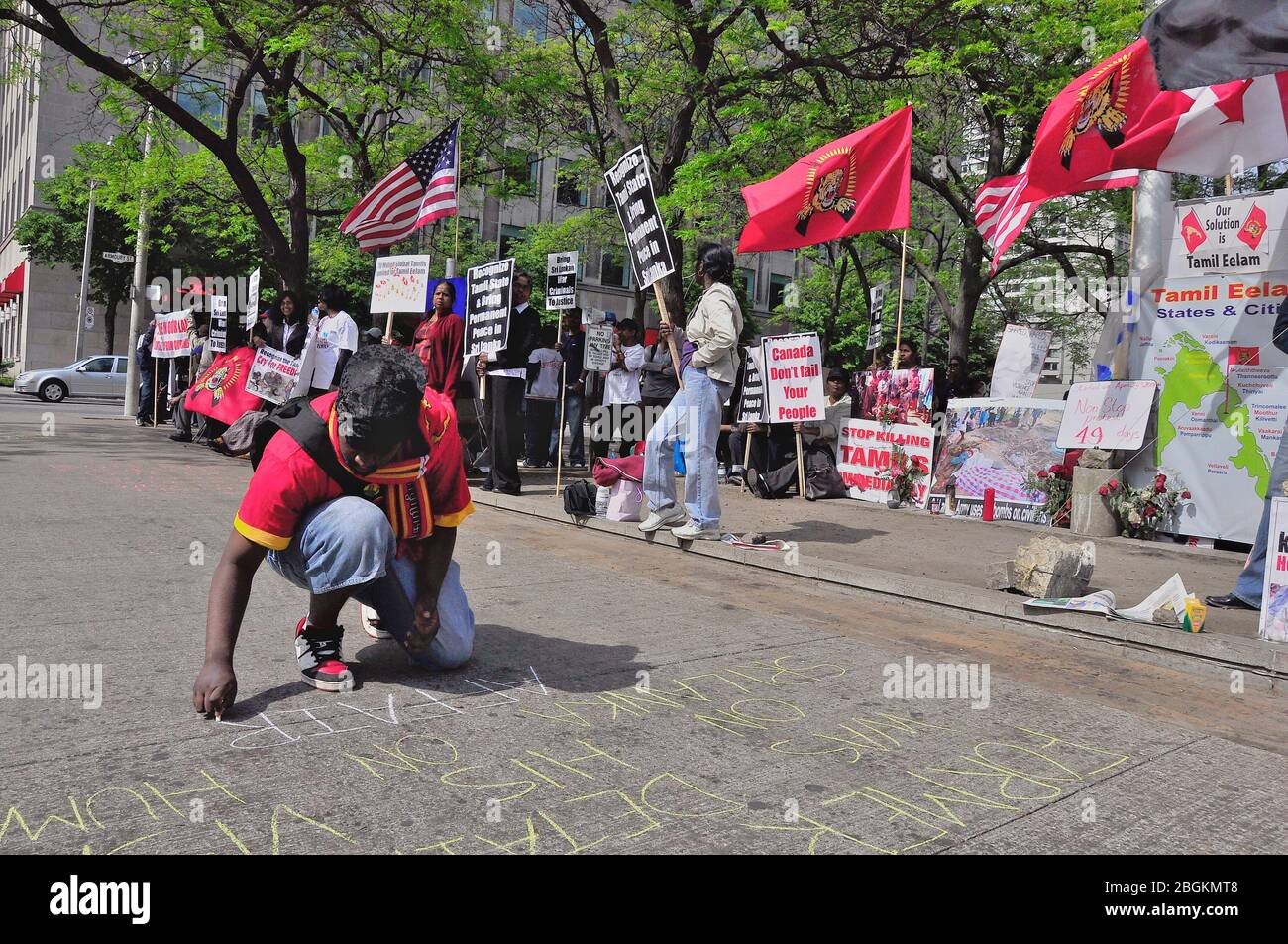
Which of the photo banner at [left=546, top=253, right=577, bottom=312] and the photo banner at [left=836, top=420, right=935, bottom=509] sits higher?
the photo banner at [left=546, top=253, right=577, bottom=312]

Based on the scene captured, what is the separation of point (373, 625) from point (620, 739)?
5.17ft

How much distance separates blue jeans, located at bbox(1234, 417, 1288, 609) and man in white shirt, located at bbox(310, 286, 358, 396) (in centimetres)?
923

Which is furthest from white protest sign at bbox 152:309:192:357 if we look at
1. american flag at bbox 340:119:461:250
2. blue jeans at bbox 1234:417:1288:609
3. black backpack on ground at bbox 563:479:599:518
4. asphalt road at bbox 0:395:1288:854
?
blue jeans at bbox 1234:417:1288:609

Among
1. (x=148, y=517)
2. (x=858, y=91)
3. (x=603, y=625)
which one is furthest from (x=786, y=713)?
(x=858, y=91)

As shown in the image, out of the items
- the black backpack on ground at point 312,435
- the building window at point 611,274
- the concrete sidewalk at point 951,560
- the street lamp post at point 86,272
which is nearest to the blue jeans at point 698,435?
the concrete sidewalk at point 951,560

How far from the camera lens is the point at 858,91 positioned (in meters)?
17.9

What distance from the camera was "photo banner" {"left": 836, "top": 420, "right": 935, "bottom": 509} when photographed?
11703 mm

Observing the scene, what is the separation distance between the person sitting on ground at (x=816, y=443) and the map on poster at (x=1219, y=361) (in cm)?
368

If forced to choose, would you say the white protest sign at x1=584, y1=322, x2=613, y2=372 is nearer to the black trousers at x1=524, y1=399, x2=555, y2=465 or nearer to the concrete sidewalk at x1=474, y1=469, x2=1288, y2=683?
the black trousers at x1=524, y1=399, x2=555, y2=465

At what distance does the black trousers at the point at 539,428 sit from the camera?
14.1 metres

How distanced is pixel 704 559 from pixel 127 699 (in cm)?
475

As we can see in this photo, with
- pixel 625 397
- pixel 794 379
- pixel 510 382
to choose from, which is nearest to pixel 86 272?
pixel 625 397

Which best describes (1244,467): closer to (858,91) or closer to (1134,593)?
(1134,593)

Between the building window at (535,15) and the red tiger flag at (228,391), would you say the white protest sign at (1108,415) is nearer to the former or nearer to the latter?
the red tiger flag at (228,391)
